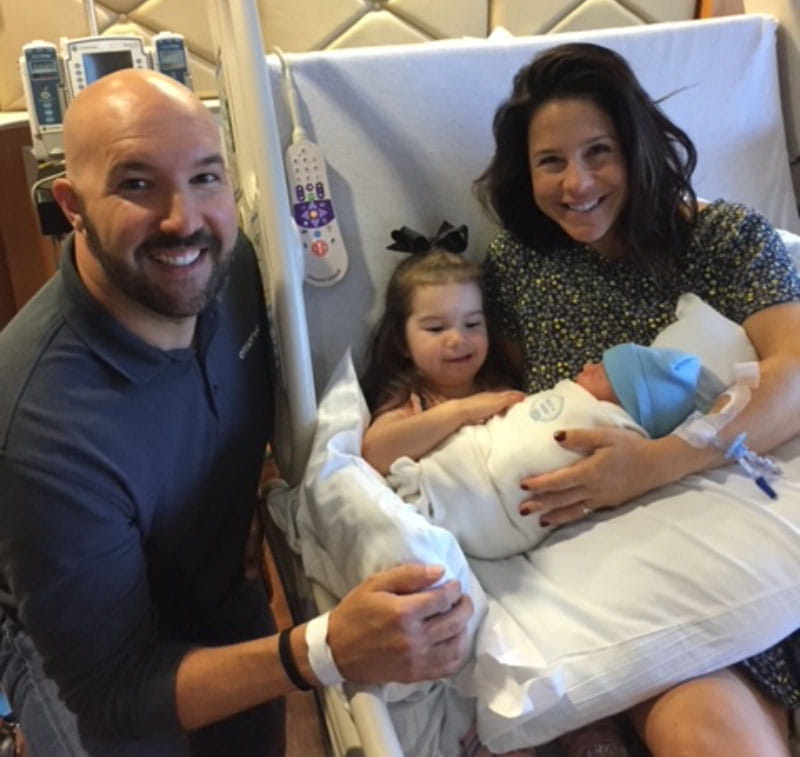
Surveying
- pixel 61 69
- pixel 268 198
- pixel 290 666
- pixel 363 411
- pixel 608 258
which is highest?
Answer: pixel 61 69

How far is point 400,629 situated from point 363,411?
47 centimetres

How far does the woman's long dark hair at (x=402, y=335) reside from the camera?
149cm

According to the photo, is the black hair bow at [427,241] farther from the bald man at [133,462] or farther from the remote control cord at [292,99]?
the bald man at [133,462]

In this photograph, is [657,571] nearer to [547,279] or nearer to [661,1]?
[547,279]

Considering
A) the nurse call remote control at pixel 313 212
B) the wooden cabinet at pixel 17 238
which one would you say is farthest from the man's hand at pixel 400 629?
the wooden cabinet at pixel 17 238

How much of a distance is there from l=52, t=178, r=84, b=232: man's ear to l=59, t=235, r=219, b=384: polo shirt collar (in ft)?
0.17

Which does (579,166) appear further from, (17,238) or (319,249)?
(17,238)

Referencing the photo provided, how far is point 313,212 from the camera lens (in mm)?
1523

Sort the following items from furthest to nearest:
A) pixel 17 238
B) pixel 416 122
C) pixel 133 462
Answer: pixel 17 238 < pixel 416 122 < pixel 133 462

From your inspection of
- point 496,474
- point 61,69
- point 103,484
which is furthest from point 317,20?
point 103,484

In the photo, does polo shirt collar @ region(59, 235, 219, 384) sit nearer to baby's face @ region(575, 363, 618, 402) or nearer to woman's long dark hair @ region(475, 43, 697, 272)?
baby's face @ region(575, 363, 618, 402)

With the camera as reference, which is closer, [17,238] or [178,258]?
[178,258]

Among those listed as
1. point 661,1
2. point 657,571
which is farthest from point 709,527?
point 661,1

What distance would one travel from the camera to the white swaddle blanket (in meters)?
1.21
